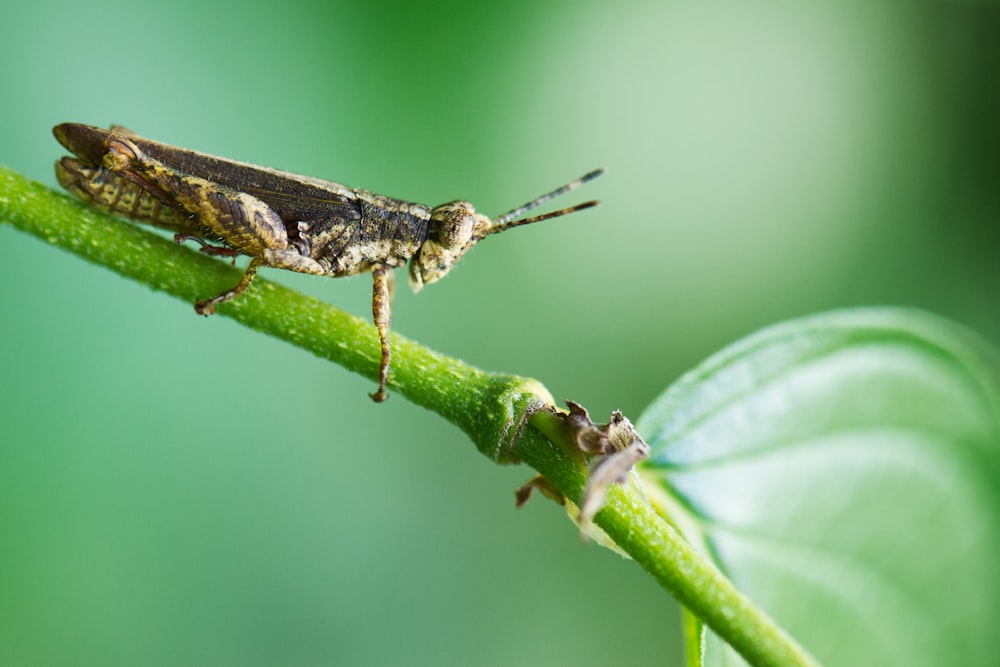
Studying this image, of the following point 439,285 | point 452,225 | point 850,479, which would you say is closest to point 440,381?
point 452,225

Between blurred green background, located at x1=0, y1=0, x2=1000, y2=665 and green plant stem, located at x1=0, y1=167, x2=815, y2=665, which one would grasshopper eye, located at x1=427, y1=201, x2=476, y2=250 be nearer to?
green plant stem, located at x1=0, y1=167, x2=815, y2=665

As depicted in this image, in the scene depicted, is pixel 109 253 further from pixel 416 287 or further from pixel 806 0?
pixel 806 0

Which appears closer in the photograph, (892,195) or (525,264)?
(525,264)

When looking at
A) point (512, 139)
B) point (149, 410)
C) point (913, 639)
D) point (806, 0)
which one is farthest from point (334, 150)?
point (806, 0)

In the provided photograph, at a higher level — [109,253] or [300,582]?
[109,253]

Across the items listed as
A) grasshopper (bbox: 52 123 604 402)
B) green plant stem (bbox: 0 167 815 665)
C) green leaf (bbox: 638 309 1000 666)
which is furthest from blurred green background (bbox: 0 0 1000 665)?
green leaf (bbox: 638 309 1000 666)

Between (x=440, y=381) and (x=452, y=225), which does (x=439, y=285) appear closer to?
(x=452, y=225)

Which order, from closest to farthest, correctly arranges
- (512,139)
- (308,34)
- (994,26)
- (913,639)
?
(913,639) < (308,34) < (512,139) < (994,26)
